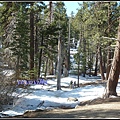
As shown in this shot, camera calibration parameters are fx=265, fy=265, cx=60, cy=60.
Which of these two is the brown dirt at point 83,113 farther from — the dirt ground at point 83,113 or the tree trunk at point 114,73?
the tree trunk at point 114,73

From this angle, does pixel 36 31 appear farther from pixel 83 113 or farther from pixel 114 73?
pixel 83 113

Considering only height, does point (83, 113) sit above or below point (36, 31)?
below

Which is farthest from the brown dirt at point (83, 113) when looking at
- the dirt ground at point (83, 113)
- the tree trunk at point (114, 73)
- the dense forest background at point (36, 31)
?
the tree trunk at point (114, 73)

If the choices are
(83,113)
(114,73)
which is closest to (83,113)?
(83,113)

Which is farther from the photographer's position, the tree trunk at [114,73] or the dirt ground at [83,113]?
the tree trunk at [114,73]

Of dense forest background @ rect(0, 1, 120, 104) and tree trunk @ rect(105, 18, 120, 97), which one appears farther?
tree trunk @ rect(105, 18, 120, 97)

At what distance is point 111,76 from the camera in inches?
497

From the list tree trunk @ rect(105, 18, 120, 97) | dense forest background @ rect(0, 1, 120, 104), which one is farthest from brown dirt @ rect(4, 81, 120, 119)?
tree trunk @ rect(105, 18, 120, 97)

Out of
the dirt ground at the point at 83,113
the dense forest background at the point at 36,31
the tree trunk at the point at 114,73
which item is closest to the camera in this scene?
the dirt ground at the point at 83,113

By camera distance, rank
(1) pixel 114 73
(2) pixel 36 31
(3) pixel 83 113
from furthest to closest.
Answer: (2) pixel 36 31, (1) pixel 114 73, (3) pixel 83 113

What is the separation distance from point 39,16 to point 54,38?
3283 mm

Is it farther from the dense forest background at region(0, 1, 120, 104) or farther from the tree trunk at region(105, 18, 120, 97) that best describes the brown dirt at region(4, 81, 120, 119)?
the tree trunk at region(105, 18, 120, 97)

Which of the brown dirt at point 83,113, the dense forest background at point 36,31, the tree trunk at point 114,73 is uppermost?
the dense forest background at point 36,31

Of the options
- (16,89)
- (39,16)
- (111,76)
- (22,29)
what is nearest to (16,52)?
(22,29)
